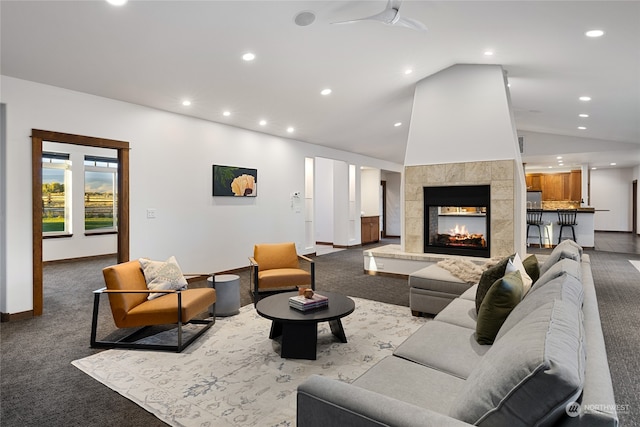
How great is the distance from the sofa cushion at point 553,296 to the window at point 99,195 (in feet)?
29.4

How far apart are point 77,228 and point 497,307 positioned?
29.9ft

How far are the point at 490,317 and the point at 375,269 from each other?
4133mm

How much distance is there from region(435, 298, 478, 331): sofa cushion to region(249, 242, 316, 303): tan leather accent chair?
6.43 ft

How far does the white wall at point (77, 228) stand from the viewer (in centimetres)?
798

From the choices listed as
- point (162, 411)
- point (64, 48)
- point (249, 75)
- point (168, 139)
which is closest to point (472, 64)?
point (249, 75)

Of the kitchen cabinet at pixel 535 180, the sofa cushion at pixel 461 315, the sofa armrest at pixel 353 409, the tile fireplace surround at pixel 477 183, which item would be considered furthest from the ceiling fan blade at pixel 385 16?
the kitchen cabinet at pixel 535 180

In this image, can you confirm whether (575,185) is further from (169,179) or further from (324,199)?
(169,179)

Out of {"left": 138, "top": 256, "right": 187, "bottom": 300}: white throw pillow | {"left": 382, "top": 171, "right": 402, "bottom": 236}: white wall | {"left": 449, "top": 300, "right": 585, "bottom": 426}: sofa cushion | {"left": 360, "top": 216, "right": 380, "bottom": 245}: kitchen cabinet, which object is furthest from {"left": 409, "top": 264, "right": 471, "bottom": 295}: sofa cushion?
{"left": 382, "top": 171, "right": 402, "bottom": 236}: white wall

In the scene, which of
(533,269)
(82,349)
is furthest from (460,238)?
(82,349)

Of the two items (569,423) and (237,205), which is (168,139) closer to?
(237,205)

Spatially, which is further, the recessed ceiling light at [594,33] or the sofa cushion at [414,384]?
the recessed ceiling light at [594,33]

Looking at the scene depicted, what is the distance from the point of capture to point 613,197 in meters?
13.8

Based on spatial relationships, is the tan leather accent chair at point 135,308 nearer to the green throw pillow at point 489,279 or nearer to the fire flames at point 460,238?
the green throw pillow at point 489,279

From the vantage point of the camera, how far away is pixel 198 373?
273cm
